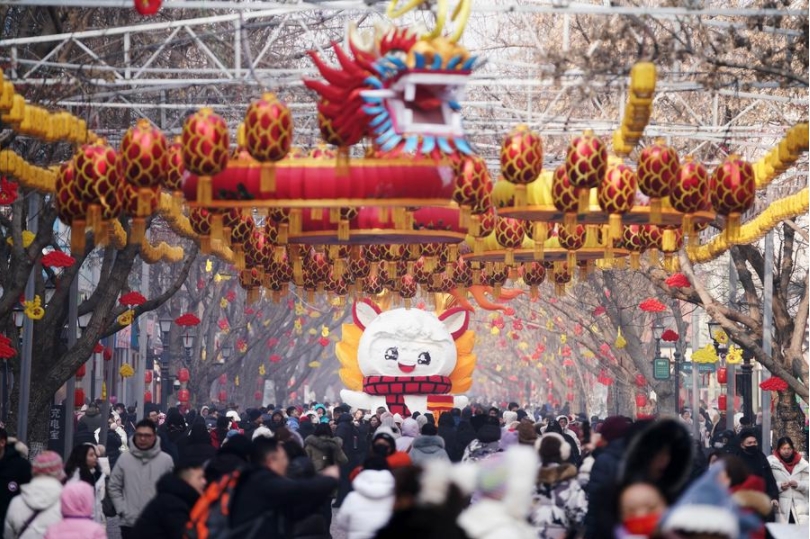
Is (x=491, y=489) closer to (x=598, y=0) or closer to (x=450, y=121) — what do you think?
(x=450, y=121)

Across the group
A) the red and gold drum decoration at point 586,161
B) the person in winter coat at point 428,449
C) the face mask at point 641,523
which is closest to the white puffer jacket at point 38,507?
the person in winter coat at point 428,449

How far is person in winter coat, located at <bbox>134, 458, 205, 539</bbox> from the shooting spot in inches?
485

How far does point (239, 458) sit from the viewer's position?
1304cm

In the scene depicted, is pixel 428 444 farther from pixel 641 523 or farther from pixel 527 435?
pixel 641 523

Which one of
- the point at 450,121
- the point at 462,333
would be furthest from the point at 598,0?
the point at 450,121

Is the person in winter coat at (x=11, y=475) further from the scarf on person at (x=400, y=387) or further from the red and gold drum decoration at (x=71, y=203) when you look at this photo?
the scarf on person at (x=400, y=387)

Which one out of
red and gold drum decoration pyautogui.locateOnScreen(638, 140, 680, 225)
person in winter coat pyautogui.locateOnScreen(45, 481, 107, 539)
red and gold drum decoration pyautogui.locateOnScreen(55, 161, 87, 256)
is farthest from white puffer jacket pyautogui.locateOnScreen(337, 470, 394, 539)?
red and gold drum decoration pyautogui.locateOnScreen(638, 140, 680, 225)

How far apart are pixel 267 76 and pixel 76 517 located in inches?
504

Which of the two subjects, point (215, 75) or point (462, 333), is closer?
point (215, 75)

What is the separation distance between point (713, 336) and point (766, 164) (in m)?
17.9

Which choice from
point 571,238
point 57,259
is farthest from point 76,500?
point 571,238

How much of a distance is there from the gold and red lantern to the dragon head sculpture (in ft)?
10.2

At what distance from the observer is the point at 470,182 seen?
20672 mm

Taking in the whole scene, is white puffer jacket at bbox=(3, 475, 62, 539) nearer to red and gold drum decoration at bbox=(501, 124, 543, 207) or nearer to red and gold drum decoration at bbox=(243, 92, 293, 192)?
red and gold drum decoration at bbox=(243, 92, 293, 192)
